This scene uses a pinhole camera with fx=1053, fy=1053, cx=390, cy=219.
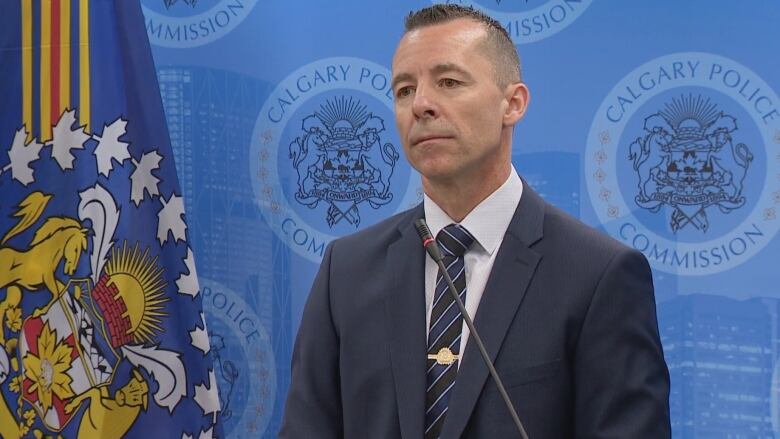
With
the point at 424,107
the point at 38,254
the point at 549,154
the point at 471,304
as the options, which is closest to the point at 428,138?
the point at 424,107

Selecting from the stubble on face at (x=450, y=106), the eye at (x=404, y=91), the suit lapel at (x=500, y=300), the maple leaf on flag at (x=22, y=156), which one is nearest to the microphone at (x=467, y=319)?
the suit lapel at (x=500, y=300)

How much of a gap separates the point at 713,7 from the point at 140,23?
5.67ft

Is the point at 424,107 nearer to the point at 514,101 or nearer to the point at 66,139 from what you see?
the point at 514,101

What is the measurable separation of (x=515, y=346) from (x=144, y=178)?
1704 millimetres

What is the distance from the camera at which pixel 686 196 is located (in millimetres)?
3184

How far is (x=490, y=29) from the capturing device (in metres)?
1.99

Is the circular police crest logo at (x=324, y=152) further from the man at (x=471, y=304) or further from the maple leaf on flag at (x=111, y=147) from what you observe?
the man at (x=471, y=304)

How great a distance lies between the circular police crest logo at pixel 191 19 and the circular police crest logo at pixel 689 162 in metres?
1.25

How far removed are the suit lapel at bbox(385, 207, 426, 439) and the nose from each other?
24 cm

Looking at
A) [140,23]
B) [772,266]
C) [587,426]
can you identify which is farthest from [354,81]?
[587,426]

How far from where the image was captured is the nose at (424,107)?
1.86 meters

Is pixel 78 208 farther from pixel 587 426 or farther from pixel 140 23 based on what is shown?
pixel 587 426

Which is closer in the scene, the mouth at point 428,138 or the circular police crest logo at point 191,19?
the mouth at point 428,138

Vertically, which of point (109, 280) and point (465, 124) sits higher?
point (465, 124)
